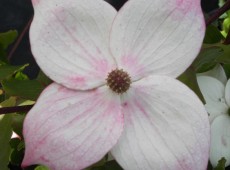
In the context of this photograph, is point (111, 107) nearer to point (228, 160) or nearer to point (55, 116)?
point (55, 116)

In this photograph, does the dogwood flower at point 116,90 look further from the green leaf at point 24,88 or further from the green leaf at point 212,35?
the green leaf at point 212,35

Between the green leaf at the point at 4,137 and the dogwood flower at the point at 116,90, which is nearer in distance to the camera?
the dogwood flower at the point at 116,90

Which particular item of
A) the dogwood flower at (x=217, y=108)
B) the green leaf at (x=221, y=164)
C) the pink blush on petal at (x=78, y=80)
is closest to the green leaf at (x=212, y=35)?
the dogwood flower at (x=217, y=108)

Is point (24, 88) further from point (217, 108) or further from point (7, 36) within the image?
point (217, 108)

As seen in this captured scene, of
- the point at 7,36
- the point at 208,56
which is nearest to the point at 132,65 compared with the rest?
the point at 208,56

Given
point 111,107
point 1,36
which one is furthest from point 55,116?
point 1,36

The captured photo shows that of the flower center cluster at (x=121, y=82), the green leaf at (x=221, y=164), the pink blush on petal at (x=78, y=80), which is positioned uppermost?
the flower center cluster at (x=121, y=82)

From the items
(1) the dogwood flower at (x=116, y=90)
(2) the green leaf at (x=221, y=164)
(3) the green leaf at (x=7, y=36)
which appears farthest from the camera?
(3) the green leaf at (x=7, y=36)
